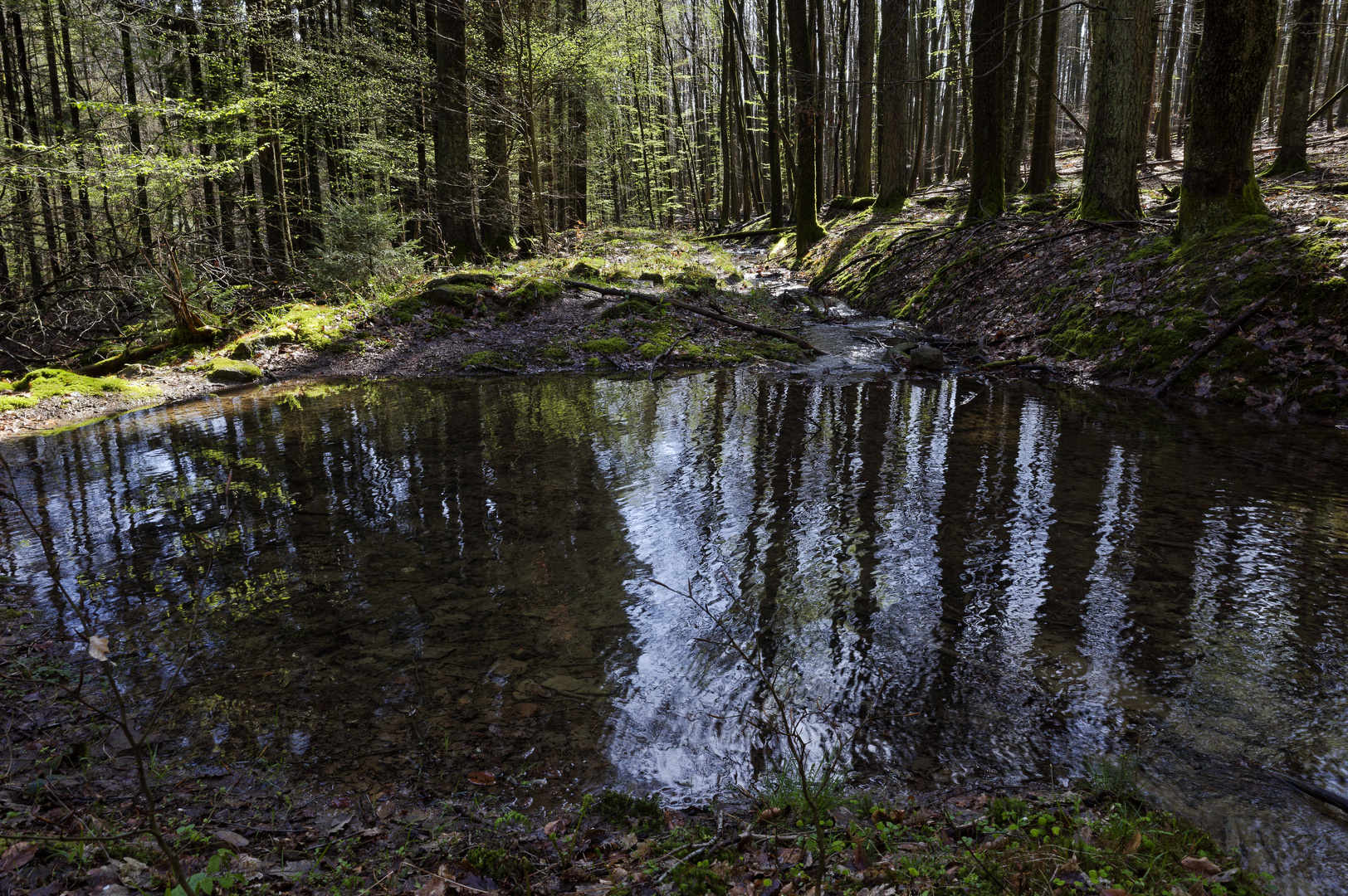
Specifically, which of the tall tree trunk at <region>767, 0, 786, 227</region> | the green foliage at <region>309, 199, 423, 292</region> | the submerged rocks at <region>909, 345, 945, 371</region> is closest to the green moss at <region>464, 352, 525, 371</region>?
the green foliage at <region>309, 199, 423, 292</region>

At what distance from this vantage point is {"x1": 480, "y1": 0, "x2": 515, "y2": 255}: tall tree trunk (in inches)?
624

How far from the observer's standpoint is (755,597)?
14.2ft

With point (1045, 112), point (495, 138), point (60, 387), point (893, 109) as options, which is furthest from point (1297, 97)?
point (60, 387)

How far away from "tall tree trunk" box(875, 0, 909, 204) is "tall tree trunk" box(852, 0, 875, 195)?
1.60ft

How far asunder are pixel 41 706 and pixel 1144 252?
1323 cm

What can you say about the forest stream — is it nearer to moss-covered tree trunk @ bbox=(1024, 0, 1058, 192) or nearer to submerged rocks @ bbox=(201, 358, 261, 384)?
submerged rocks @ bbox=(201, 358, 261, 384)

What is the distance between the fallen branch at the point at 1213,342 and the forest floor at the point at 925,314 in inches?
0.8

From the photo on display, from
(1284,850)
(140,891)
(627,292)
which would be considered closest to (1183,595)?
(1284,850)

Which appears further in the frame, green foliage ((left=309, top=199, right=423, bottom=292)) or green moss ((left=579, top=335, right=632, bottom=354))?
green foliage ((left=309, top=199, right=423, bottom=292))

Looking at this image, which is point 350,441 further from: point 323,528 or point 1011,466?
point 1011,466

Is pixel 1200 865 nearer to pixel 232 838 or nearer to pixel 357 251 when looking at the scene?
pixel 232 838

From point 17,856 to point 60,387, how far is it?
11021 millimetres

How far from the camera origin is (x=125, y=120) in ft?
51.7

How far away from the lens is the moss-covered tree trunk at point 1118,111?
1096 cm
